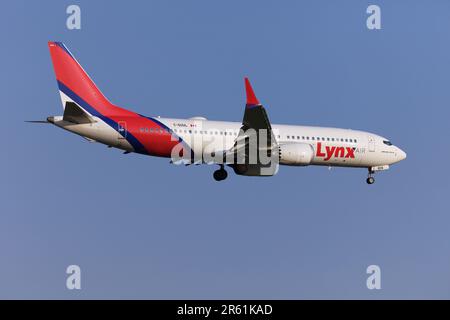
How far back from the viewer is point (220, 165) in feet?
151

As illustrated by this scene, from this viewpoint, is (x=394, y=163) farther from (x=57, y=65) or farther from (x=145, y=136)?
(x=57, y=65)

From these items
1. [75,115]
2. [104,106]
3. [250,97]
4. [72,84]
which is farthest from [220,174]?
[72,84]

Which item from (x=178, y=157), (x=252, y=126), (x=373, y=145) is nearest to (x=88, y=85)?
(x=178, y=157)

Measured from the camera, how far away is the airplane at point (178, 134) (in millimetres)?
41438

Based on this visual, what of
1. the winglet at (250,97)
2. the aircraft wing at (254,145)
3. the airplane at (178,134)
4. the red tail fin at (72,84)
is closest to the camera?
the winglet at (250,97)

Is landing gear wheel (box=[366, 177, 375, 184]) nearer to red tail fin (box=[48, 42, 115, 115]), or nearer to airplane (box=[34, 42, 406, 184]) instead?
airplane (box=[34, 42, 406, 184])

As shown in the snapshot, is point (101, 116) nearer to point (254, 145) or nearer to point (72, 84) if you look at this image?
point (72, 84)

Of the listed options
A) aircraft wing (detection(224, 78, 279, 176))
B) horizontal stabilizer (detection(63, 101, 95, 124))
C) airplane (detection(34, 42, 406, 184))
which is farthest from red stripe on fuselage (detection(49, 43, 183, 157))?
aircraft wing (detection(224, 78, 279, 176))

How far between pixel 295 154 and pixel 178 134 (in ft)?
20.9

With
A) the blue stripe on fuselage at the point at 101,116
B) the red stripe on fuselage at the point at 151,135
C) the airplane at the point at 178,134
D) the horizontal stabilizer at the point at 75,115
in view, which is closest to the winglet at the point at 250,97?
the airplane at the point at 178,134

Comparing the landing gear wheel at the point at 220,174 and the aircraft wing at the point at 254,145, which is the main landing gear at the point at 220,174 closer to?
the landing gear wheel at the point at 220,174

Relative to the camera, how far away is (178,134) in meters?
43.1

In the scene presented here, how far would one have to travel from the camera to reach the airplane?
41.4m

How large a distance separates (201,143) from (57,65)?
347 inches
